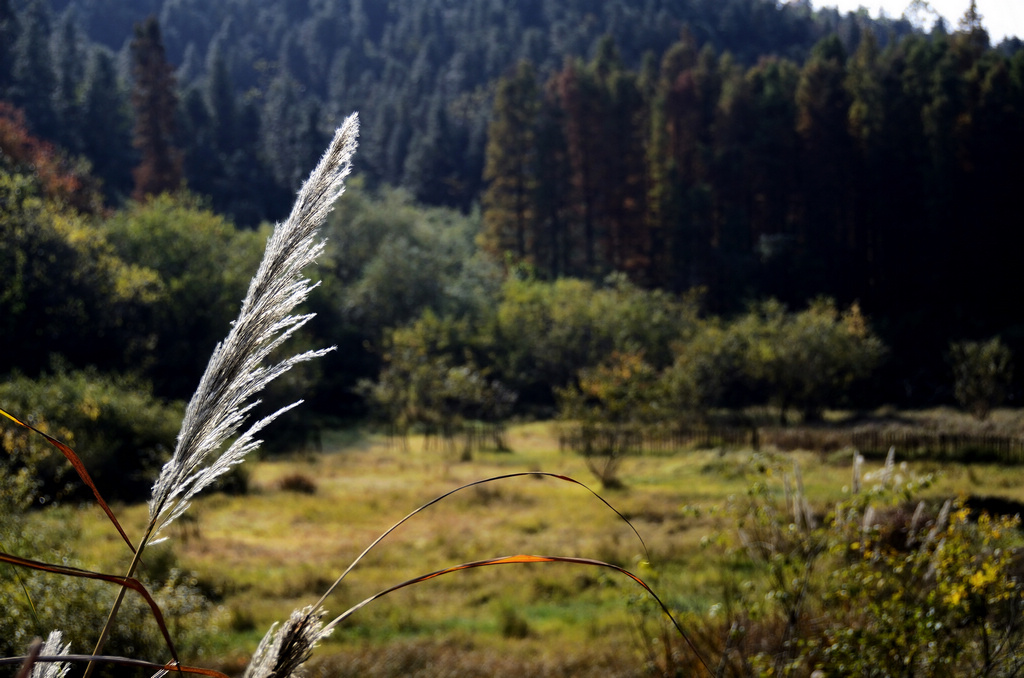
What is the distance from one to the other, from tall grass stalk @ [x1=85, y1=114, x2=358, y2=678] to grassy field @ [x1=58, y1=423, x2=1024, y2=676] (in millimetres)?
3092

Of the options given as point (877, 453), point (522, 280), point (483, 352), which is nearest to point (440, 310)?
point (483, 352)

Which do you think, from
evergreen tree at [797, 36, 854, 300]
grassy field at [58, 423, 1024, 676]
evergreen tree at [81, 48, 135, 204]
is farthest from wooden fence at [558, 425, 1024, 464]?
evergreen tree at [81, 48, 135, 204]

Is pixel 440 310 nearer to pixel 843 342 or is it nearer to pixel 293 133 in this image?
pixel 843 342

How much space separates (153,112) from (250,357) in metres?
45.7

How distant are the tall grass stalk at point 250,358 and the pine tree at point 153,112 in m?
43.7

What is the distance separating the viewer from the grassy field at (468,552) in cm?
771

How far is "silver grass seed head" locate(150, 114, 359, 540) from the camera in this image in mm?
899

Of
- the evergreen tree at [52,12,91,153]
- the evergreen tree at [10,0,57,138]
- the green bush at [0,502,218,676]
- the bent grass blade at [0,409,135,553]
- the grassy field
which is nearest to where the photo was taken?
the bent grass blade at [0,409,135,553]

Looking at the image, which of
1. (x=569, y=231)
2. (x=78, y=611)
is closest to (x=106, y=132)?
(x=569, y=231)

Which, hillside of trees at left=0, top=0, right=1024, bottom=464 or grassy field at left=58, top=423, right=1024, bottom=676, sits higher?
hillside of trees at left=0, top=0, right=1024, bottom=464

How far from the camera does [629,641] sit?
805 cm

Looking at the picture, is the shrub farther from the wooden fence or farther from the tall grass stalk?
the tall grass stalk

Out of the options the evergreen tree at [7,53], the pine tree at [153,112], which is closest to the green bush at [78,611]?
the pine tree at [153,112]

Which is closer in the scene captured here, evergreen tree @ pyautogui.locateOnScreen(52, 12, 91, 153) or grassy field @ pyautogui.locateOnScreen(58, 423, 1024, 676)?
grassy field @ pyautogui.locateOnScreen(58, 423, 1024, 676)
